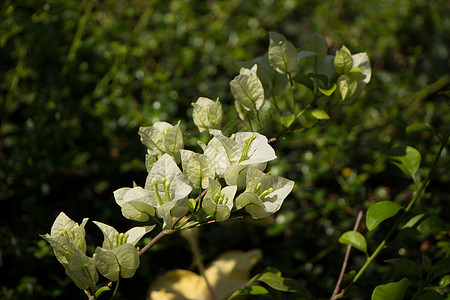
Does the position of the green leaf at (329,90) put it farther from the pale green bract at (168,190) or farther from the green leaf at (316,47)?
the pale green bract at (168,190)

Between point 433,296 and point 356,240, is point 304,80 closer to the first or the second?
point 356,240

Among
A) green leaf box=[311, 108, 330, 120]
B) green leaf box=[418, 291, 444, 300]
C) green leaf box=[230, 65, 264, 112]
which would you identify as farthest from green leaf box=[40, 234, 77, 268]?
green leaf box=[418, 291, 444, 300]

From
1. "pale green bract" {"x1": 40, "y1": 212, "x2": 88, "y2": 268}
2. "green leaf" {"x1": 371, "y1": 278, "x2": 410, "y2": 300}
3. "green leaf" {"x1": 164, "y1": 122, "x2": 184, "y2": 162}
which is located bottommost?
"green leaf" {"x1": 371, "y1": 278, "x2": 410, "y2": 300}

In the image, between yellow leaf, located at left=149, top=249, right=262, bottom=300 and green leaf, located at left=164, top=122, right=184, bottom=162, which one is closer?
green leaf, located at left=164, top=122, right=184, bottom=162

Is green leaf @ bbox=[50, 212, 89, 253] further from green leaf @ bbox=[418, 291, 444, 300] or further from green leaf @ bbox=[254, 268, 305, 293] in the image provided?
green leaf @ bbox=[418, 291, 444, 300]

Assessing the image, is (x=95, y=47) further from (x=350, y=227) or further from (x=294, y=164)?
(x=350, y=227)

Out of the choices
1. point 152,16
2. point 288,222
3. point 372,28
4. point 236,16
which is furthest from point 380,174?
point 152,16
